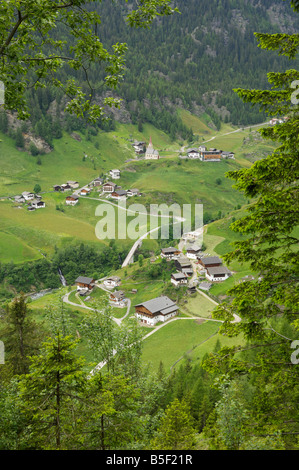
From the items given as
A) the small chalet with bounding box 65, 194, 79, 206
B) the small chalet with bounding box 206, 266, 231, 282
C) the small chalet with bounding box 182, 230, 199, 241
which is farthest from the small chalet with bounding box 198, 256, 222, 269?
the small chalet with bounding box 65, 194, 79, 206

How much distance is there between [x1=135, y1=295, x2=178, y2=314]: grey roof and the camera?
75.9m

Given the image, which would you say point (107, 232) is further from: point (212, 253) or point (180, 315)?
point (180, 315)

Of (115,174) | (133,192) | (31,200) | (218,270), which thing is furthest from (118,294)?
(115,174)

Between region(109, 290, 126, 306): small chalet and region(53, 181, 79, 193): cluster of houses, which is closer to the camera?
region(109, 290, 126, 306): small chalet

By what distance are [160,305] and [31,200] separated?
298 ft

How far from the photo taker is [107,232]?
12888 cm

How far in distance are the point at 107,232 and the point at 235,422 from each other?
371 ft

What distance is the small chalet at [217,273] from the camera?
82062 millimetres

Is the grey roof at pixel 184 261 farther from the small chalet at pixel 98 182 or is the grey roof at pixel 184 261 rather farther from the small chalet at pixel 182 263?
the small chalet at pixel 98 182

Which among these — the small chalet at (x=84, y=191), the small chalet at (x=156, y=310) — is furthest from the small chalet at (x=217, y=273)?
the small chalet at (x=84, y=191)

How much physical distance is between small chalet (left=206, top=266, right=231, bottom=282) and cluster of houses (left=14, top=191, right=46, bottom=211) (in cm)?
8577

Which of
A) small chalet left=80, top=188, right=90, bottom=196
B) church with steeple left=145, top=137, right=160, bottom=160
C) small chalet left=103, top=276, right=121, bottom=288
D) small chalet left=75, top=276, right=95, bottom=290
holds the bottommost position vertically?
small chalet left=75, top=276, right=95, bottom=290

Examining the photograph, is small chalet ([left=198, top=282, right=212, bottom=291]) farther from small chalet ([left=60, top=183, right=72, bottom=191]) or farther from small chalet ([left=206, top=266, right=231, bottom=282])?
small chalet ([left=60, top=183, right=72, bottom=191])

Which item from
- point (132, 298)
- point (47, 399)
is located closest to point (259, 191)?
point (47, 399)
